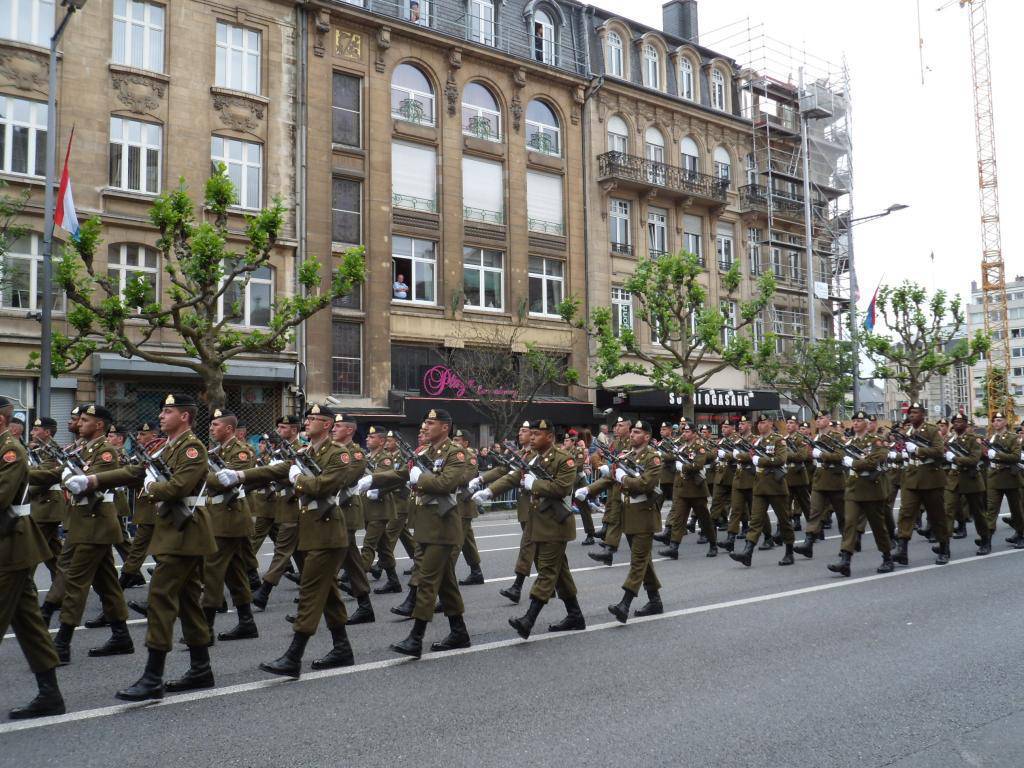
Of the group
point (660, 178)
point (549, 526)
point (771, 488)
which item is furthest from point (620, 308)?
point (549, 526)

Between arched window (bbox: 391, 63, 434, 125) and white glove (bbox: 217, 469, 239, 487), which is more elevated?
arched window (bbox: 391, 63, 434, 125)

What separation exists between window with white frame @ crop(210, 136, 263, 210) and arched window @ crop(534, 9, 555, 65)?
467 inches

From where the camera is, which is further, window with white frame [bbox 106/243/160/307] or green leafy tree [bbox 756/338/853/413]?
green leafy tree [bbox 756/338/853/413]

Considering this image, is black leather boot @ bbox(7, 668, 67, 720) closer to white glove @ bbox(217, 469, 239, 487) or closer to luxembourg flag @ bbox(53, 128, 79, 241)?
white glove @ bbox(217, 469, 239, 487)

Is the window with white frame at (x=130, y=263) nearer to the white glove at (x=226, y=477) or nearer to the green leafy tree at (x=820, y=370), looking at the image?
the white glove at (x=226, y=477)

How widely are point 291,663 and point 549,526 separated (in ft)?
8.16

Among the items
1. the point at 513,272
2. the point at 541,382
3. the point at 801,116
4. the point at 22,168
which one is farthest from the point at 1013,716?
the point at 801,116

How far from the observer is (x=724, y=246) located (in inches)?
1481

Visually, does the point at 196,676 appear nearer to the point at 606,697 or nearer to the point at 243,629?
the point at 243,629

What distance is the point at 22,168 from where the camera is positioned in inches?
858

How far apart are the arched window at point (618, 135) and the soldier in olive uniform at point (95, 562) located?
2864 cm

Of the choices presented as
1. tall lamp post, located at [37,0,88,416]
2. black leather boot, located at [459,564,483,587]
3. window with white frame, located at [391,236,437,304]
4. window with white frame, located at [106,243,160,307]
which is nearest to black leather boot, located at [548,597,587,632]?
black leather boot, located at [459,564,483,587]

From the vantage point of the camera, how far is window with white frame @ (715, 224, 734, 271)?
37219mm

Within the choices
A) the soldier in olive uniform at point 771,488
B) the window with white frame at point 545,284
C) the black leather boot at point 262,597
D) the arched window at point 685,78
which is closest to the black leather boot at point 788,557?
the soldier in olive uniform at point 771,488
